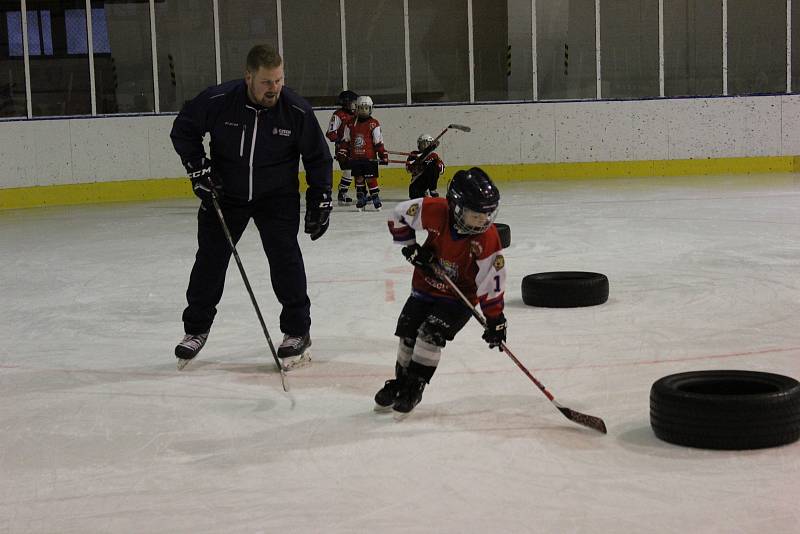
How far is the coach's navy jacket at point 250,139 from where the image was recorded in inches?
162

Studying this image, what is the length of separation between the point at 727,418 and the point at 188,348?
212 cm

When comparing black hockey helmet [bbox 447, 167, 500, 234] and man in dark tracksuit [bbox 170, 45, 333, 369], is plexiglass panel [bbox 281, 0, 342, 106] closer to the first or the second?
man in dark tracksuit [bbox 170, 45, 333, 369]

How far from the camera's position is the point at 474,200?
3225 mm

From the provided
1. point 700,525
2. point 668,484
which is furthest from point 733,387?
point 700,525

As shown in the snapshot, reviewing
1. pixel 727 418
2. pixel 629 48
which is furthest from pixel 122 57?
pixel 727 418

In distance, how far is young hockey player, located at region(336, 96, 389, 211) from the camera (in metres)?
10.9

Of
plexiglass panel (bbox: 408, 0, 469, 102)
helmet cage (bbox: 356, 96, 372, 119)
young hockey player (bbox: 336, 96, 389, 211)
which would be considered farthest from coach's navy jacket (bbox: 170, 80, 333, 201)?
plexiglass panel (bbox: 408, 0, 469, 102)

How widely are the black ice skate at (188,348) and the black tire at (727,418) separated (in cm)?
188

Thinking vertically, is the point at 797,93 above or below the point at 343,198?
above

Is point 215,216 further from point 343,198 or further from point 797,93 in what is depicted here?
point 797,93

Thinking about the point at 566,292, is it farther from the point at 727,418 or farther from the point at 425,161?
the point at 425,161

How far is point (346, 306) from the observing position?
562 cm

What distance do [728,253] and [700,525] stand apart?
471 cm

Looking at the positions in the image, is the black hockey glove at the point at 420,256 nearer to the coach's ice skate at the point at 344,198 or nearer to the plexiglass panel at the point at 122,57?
the coach's ice skate at the point at 344,198
